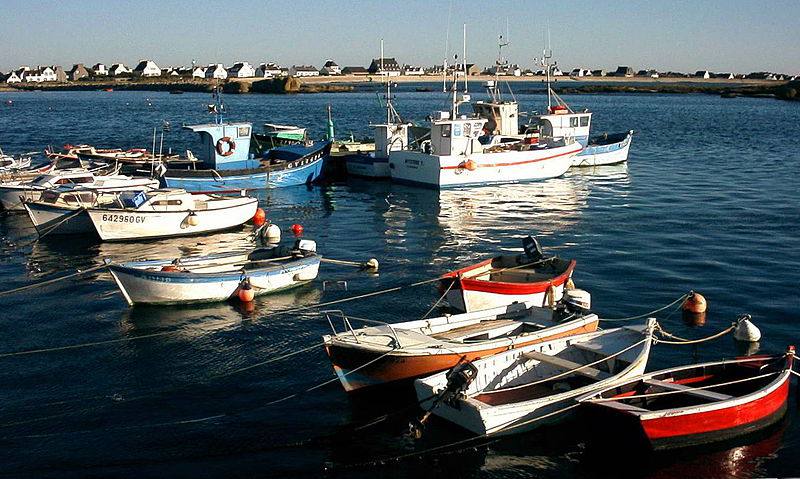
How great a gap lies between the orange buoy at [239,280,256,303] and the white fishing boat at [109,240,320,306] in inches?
2.0

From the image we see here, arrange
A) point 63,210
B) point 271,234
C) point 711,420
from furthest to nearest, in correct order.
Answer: point 63,210 < point 271,234 < point 711,420

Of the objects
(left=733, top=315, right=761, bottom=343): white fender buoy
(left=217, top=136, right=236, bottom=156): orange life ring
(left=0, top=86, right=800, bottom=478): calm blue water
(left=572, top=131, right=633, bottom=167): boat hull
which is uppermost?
(left=217, top=136, right=236, bottom=156): orange life ring

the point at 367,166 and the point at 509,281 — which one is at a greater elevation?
the point at 367,166

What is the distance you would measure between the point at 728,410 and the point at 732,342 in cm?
544

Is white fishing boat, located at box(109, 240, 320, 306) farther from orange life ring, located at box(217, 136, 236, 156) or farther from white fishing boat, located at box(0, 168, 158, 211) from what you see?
orange life ring, located at box(217, 136, 236, 156)

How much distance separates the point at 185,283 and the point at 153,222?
28.1 ft

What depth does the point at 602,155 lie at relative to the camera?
163 ft

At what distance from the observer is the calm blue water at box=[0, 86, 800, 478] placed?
1249cm

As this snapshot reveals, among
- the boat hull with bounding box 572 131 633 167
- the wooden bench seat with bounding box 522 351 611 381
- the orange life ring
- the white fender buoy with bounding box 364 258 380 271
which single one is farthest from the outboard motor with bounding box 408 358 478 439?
the boat hull with bounding box 572 131 633 167

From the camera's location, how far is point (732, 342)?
17.6 metres

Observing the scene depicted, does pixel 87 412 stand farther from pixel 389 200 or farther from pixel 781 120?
pixel 781 120

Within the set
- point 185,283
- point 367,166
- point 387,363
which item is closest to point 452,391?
point 387,363

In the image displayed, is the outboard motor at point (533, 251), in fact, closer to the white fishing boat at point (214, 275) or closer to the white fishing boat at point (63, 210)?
the white fishing boat at point (214, 275)

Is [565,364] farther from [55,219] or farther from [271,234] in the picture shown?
[55,219]
